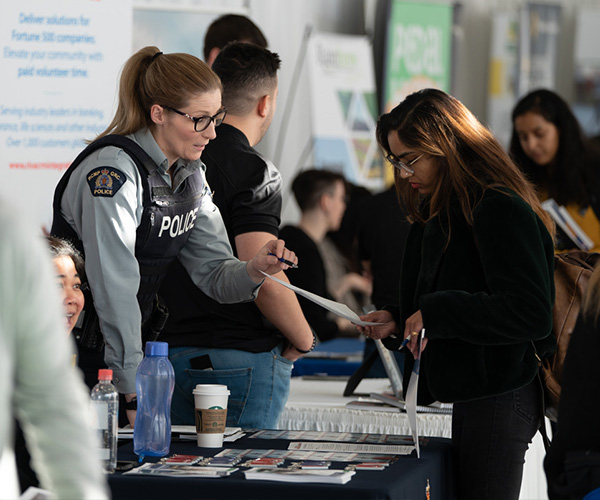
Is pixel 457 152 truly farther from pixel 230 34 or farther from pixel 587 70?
pixel 587 70

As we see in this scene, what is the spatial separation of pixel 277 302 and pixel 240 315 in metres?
0.10

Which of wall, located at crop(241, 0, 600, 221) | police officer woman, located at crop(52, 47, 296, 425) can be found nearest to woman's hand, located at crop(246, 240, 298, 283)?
police officer woman, located at crop(52, 47, 296, 425)

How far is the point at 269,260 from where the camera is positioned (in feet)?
7.32

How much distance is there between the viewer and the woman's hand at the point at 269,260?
87.4 inches

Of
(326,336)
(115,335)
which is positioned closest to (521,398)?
(115,335)

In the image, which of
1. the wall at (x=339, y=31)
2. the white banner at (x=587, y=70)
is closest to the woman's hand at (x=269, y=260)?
the wall at (x=339, y=31)

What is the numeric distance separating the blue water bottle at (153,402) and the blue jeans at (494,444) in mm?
653

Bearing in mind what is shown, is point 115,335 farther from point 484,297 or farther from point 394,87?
point 394,87

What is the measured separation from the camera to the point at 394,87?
300 inches

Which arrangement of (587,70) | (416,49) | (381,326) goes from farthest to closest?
(587,70), (416,49), (381,326)

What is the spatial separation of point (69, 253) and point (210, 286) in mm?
458

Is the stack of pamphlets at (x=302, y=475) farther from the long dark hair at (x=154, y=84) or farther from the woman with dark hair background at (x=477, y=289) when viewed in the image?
the long dark hair at (x=154, y=84)

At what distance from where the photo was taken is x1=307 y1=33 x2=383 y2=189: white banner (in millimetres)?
6965

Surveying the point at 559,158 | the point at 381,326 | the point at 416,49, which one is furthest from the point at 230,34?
the point at 416,49
